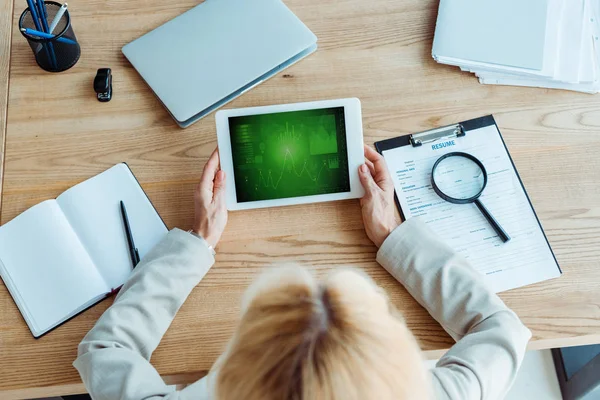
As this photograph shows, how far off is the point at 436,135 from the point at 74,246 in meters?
0.69

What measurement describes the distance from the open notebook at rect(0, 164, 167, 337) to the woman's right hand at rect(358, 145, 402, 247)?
0.36 m

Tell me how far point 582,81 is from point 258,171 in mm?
662

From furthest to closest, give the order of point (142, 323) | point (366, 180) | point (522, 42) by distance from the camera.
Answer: point (522, 42) → point (366, 180) → point (142, 323)

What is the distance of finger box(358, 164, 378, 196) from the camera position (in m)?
1.00

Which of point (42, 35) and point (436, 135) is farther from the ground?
point (42, 35)

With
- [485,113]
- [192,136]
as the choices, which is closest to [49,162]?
[192,136]

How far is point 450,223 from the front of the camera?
101 centimetres

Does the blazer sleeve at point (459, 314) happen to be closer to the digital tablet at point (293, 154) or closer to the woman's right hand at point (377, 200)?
the woman's right hand at point (377, 200)

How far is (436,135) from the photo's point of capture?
1.06 meters

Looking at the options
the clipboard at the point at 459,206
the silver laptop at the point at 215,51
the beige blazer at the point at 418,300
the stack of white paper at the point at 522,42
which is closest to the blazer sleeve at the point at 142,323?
the beige blazer at the point at 418,300

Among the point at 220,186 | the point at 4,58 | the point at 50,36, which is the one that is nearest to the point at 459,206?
the point at 220,186

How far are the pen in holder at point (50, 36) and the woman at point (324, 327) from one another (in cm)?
38

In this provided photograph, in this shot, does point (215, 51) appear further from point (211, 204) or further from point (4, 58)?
point (4, 58)

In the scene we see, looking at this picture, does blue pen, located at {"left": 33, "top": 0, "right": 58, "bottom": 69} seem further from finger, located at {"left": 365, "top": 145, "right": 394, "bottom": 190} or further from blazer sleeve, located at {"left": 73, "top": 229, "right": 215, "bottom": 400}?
finger, located at {"left": 365, "top": 145, "right": 394, "bottom": 190}
